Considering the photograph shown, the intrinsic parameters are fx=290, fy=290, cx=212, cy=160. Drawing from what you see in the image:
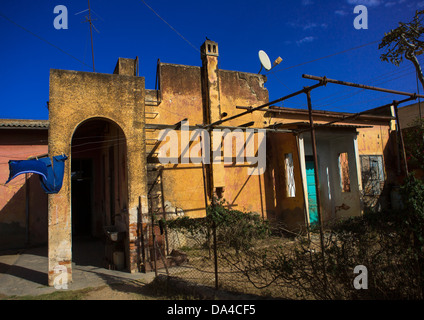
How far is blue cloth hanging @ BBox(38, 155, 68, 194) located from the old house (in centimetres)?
Answer: 19

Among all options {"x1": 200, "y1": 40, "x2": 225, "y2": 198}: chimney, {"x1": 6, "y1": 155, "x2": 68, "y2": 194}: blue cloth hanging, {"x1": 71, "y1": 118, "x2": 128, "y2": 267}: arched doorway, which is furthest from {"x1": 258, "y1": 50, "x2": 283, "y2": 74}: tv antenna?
{"x1": 6, "y1": 155, "x2": 68, "y2": 194}: blue cloth hanging

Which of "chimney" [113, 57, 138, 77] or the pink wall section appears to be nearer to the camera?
"chimney" [113, 57, 138, 77]

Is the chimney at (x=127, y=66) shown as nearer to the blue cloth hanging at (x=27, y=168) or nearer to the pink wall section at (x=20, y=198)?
the blue cloth hanging at (x=27, y=168)

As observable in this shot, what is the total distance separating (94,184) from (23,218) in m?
2.87

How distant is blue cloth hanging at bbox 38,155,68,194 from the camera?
6.45 metres

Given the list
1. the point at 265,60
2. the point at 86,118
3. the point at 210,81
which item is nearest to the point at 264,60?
the point at 265,60

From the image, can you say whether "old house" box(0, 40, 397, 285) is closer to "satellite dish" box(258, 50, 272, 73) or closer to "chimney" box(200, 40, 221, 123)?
"chimney" box(200, 40, 221, 123)

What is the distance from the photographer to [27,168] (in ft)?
20.6

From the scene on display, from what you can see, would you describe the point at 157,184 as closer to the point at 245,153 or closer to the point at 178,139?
the point at 178,139

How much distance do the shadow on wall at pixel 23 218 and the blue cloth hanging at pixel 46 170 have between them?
542 centimetres

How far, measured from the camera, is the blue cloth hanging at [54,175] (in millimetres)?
6445

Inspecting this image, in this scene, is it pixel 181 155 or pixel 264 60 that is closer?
pixel 181 155

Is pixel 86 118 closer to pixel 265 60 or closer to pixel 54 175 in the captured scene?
pixel 54 175
